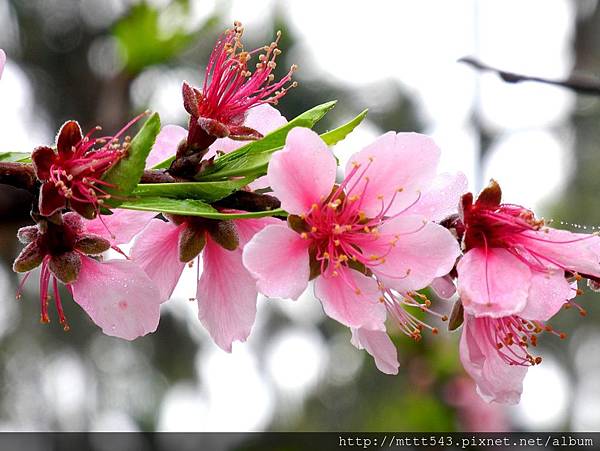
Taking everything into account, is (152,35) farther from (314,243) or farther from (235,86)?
(314,243)

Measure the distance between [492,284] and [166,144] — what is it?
367 millimetres

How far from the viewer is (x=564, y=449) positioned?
2.69m

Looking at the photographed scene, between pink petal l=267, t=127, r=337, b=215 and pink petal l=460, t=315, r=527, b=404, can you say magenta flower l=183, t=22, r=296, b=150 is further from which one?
pink petal l=460, t=315, r=527, b=404

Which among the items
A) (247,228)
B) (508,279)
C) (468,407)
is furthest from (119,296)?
(468,407)

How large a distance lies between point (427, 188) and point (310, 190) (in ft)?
0.36

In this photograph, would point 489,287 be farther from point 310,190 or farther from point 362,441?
point 362,441

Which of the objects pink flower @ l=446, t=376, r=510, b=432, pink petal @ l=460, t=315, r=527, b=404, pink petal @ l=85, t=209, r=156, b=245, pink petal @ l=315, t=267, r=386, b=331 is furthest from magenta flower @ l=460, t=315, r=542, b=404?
pink flower @ l=446, t=376, r=510, b=432

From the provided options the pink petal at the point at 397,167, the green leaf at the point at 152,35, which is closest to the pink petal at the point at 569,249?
the pink petal at the point at 397,167

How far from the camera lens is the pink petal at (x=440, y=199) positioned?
0.68 metres

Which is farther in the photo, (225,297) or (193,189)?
(225,297)

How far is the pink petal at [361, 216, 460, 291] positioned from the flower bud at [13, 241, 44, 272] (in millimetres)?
300

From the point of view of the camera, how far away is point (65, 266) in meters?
0.67

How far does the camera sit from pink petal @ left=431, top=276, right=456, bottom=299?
0.71 meters

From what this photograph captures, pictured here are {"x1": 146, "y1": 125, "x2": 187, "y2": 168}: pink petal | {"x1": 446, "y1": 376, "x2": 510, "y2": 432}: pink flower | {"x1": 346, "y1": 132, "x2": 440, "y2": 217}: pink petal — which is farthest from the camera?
{"x1": 446, "y1": 376, "x2": 510, "y2": 432}: pink flower
